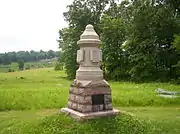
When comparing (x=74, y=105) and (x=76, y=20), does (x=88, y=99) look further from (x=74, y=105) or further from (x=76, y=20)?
(x=76, y=20)

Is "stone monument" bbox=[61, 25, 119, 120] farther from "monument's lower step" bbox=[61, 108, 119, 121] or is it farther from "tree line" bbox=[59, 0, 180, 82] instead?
"tree line" bbox=[59, 0, 180, 82]

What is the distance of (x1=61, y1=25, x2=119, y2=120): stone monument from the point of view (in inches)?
376

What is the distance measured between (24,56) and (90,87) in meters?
95.2

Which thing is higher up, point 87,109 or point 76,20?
point 76,20

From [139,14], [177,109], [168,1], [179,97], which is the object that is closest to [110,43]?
[139,14]

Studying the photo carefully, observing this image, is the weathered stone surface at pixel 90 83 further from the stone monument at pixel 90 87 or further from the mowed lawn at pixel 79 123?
the mowed lawn at pixel 79 123

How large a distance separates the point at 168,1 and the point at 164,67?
7291 millimetres

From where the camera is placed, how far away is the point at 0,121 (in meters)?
11.8

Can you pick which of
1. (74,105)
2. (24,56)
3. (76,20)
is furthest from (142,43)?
(24,56)

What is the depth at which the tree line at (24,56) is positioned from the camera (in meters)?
81.5

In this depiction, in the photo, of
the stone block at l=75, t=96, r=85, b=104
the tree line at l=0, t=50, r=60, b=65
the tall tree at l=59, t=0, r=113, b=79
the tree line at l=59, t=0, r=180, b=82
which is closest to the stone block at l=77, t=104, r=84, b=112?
the stone block at l=75, t=96, r=85, b=104

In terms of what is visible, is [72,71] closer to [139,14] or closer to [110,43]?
[110,43]

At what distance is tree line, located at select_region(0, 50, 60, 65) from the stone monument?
5666 cm

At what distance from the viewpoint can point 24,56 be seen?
10219 centimetres
